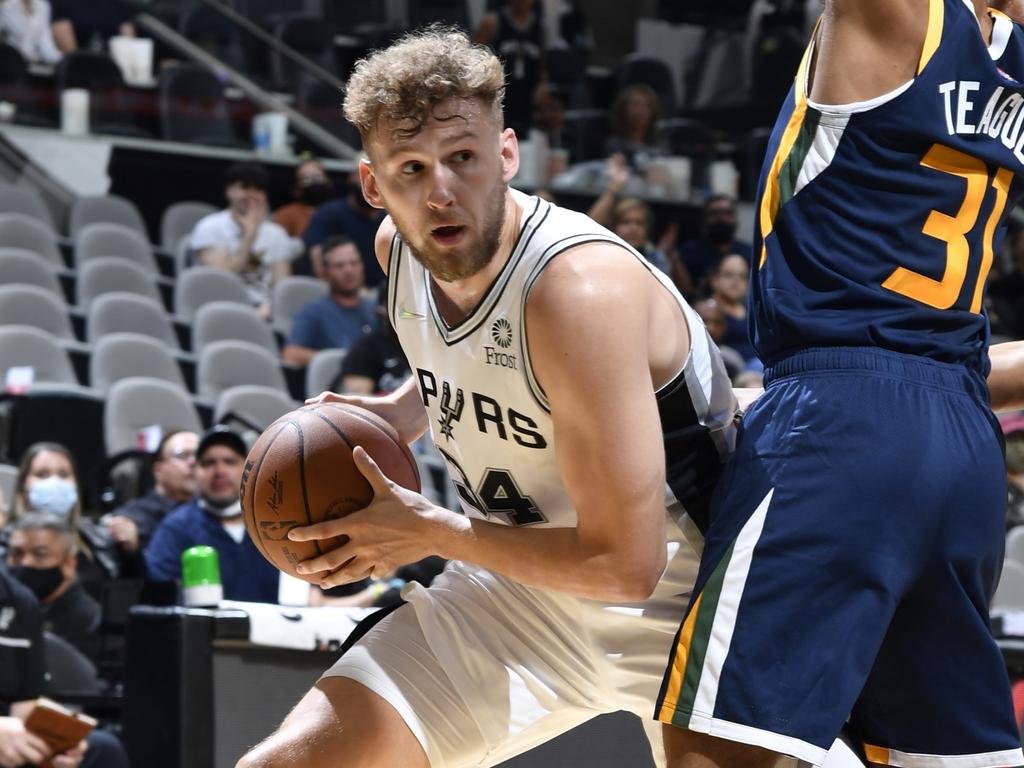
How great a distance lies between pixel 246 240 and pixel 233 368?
147cm

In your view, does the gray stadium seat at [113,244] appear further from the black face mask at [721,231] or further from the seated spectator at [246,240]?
the black face mask at [721,231]

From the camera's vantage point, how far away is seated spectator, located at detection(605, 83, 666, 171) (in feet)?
37.7

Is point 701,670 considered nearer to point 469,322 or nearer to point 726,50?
point 469,322

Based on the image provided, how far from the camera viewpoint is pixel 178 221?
9.95 metres

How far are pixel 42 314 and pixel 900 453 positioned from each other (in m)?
6.53

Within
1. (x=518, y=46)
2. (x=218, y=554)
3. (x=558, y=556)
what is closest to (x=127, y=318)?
(x=218, y=554)

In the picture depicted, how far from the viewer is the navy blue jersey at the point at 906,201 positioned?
7.44 feet

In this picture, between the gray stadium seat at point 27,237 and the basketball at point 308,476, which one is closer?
the basketball at point 308,476

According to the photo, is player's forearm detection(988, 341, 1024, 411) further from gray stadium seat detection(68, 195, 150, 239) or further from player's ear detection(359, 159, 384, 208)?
gray stadium seat detection(68, 195, 150, 239)

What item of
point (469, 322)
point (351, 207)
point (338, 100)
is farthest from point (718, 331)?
point (469, 322)

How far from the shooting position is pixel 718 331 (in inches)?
348

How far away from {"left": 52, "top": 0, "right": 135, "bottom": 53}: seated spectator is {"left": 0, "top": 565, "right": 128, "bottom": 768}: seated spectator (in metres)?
6.68

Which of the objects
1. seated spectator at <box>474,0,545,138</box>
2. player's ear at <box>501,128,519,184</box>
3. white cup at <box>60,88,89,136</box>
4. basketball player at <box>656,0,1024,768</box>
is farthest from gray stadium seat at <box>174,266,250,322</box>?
basketball player at <box>656,0,1024,768</box>

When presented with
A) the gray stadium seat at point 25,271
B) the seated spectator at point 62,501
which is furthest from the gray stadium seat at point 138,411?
the gray stadium seat at point 25,271
